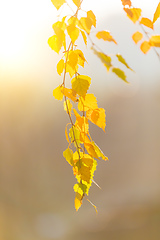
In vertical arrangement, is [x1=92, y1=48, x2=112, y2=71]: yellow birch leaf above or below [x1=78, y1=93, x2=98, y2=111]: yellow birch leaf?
below

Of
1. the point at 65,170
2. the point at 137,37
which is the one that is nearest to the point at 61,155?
the point at 65,170

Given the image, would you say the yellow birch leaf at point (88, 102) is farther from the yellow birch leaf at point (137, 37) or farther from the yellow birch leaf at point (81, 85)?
the yellow birch leaf at point (137, 37)

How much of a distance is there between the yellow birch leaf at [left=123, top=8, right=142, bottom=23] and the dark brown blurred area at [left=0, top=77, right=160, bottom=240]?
7.71ft

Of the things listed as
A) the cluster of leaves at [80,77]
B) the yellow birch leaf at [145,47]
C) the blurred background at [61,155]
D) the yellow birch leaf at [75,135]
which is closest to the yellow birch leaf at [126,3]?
the cluster of leaves at [80,77]

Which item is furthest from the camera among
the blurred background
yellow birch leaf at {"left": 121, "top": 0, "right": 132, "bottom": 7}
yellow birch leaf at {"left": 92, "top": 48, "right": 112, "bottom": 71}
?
the blurred background

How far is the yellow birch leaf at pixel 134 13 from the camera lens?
46 centimetres

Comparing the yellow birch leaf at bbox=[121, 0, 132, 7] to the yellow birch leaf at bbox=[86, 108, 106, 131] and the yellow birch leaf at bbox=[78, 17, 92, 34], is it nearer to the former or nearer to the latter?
the yellow birch leaf at bbox=[78, 17, 92, 34]

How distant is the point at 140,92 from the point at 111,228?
1358mm

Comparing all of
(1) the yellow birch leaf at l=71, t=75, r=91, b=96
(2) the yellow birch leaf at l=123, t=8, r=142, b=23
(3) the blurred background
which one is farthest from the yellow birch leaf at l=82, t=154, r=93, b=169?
(3) the blurred background

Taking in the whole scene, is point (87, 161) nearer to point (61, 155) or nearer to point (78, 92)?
point (78, 92)

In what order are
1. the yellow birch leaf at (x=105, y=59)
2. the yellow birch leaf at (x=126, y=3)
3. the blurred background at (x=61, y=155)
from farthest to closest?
the blurred background at (x=61, y=155)
the yellow birch leaf at (x=126, y=3)
the yellow birch leaf at (x=105, y=59)

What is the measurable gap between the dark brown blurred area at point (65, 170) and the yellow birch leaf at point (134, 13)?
2.35 m

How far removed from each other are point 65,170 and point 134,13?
8.63 feet

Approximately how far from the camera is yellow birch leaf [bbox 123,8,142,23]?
463 mm
